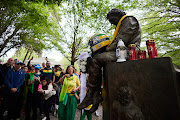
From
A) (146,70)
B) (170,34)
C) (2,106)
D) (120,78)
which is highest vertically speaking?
(170,34)

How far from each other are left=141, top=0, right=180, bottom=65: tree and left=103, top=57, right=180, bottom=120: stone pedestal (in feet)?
20.4

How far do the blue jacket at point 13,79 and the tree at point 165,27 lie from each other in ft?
24.4

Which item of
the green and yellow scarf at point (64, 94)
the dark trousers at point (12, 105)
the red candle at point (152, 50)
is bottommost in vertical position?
the dark trousers at point (12, 105)

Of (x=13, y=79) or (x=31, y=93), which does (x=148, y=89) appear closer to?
(x=31, y=93)

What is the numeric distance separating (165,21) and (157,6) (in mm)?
1161

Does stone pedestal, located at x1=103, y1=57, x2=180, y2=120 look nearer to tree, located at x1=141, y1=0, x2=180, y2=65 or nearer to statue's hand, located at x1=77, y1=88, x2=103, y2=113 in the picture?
statue's hand, located at x1=77, y1=88, x2=103, y2=113

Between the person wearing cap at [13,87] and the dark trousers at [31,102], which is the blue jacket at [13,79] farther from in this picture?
the dark trousers at [31,102]

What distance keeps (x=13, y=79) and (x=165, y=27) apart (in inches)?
343

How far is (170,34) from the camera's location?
621 cm

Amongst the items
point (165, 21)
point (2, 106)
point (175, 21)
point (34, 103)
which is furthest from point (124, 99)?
point (165, 21)

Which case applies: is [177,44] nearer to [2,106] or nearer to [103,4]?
[103,4]

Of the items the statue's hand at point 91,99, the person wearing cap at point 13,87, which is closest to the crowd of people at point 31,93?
the person wearing cap at point 13,87

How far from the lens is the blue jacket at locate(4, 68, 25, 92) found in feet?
12.0

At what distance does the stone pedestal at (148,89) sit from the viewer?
39.2 inches
